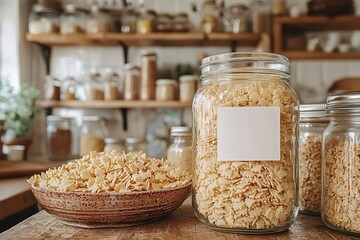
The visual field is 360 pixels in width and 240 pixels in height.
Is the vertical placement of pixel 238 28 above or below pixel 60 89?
above

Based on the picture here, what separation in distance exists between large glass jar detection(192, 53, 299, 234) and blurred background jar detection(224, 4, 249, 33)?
1.63 meters

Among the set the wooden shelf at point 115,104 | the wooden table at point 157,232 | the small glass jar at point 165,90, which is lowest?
the wooden table at point 157,232

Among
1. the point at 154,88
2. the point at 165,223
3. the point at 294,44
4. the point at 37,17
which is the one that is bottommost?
the point at 165,223

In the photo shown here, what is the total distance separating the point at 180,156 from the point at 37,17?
5.31 ft

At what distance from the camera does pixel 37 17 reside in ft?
7.25

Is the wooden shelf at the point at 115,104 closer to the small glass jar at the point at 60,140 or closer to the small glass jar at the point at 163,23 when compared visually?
the small glass jar at the point at 60,140

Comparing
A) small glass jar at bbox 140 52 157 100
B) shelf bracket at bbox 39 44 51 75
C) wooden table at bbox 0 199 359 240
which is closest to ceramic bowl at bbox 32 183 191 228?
wooden table at bbox 0 199 359 240

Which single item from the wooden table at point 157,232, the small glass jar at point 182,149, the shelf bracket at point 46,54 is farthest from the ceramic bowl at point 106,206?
the shelf bracket at point 46,54

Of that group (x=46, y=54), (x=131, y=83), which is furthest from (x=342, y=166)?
(x=46, y=54)

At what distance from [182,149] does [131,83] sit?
1211 millimetres

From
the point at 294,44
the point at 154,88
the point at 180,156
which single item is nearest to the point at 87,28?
the point at 154,88

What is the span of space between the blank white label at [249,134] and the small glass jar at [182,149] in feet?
1.33

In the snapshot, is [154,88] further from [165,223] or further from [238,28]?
[165,223]

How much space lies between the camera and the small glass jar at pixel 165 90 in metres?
2.09
